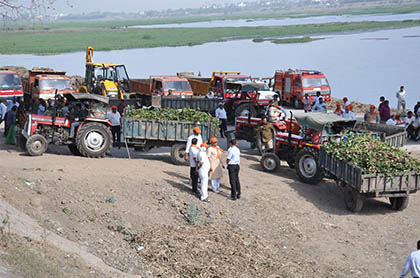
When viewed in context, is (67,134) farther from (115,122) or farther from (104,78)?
(104,78)

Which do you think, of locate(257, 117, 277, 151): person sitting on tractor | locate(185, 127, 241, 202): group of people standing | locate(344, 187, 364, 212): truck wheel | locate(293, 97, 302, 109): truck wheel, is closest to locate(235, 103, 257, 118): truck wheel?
locate(293, 97, 302, 109): truck wheel

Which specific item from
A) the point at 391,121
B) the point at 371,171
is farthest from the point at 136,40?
the point at 371,171

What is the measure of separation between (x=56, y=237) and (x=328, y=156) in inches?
289

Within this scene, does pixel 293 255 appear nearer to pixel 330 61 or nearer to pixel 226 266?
pixel 226 266

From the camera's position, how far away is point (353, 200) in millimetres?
13969

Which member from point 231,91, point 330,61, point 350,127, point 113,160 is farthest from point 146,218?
point 330,61

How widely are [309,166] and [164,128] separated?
4.38m

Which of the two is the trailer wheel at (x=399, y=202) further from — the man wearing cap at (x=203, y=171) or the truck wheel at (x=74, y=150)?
the truck wheel at (x=74, y=150)

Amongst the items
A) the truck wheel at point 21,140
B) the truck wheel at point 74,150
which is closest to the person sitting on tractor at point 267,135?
the truck wheel at point 74,150

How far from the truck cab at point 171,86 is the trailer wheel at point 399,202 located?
45.0ft

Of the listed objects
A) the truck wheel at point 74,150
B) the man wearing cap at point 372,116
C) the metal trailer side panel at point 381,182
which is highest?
the man wearing cap at point 372,116

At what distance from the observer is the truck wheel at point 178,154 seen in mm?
17406

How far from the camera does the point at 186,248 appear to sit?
11.1 metres

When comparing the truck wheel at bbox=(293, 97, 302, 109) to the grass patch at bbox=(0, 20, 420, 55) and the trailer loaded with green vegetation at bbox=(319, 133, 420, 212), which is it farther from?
the grass patch at bbox=(0, 20, 420, 55)
